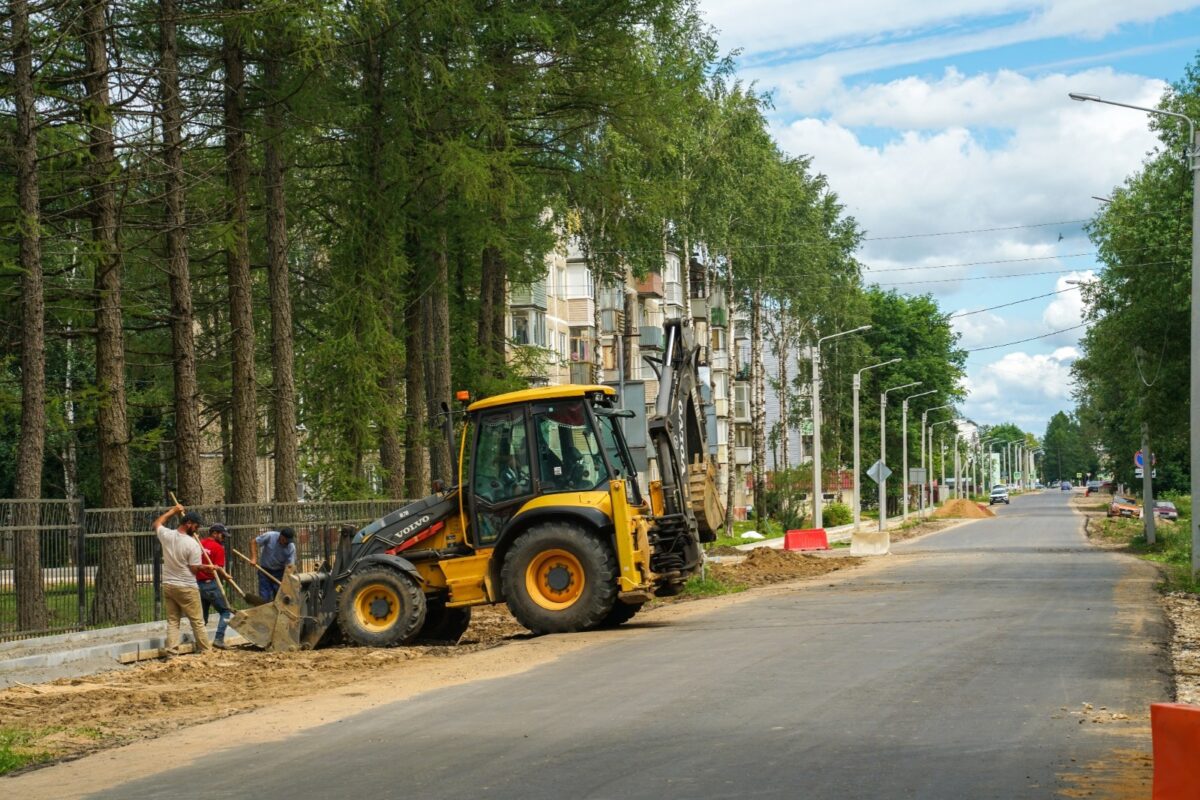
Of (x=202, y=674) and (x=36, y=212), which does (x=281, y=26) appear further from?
(x=202, y=674)

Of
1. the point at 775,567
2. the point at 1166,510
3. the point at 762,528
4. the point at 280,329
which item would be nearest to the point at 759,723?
the point at 280,329

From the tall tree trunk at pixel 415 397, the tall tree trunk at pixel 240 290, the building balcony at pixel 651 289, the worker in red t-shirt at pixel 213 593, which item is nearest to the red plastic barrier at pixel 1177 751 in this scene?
the worker in red t-shirt at pixel 213 593

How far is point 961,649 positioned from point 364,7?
13411 millimetres

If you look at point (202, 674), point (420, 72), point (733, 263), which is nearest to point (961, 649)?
point (202, 674)

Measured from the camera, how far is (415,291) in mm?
34781

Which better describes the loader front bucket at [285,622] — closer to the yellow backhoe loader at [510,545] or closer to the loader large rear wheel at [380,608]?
the yellow backhoe loader at [510,545]

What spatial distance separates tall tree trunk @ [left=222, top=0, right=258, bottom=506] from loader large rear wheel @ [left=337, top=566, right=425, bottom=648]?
6.99m

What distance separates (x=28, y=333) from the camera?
21.4 meters

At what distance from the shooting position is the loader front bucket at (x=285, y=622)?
63.8 feet

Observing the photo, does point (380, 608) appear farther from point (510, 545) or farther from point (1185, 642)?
point (1185, 642)

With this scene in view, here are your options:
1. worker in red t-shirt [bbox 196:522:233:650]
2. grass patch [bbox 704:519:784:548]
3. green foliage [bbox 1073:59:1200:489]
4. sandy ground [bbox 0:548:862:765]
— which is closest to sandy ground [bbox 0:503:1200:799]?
sandy ground [bbox 0:548:862:765]

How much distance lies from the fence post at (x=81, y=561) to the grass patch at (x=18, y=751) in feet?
26.8

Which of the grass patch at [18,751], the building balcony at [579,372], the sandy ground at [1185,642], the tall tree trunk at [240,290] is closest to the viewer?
the grass patch at [18,751]

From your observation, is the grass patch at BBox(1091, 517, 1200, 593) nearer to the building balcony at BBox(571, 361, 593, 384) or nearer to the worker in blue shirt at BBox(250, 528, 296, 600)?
the worker in blue shirt at BBox(250, 528, 296, 600)
